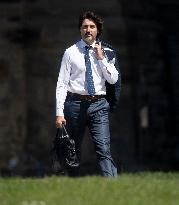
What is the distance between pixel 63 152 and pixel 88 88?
658 mm

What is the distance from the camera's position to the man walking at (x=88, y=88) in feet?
29.5

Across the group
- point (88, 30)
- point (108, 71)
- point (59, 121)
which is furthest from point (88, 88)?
point (88, 30)

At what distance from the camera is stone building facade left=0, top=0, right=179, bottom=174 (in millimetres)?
16578

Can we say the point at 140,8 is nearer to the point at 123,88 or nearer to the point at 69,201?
the point at 123,88

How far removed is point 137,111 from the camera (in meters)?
17.4

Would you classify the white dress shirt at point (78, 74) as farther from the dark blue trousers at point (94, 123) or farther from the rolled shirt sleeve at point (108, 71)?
the dark blue trousers at point (94, 123)

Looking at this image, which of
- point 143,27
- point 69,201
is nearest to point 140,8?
point 143,27

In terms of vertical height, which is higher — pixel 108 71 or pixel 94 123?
pixel 108 71

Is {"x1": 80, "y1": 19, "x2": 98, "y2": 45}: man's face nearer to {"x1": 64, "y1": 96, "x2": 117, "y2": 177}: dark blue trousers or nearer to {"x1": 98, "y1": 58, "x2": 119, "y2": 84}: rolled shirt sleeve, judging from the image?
{"x1": 98, "y1": 58, "x2": 119, "y2": 84}: rolled shirt sleeve

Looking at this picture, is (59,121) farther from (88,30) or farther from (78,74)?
(88,30)

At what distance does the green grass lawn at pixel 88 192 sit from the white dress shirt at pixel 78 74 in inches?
41.1

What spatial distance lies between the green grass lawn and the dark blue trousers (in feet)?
2.34

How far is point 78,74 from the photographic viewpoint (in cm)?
905

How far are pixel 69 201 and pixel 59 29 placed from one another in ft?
32.0
